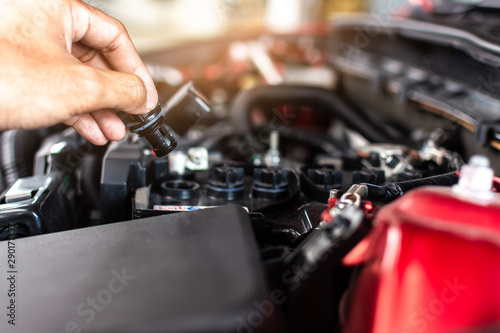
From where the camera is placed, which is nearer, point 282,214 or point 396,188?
point 396,188

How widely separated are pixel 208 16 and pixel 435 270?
6508mm

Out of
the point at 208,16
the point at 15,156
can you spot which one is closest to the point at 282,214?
the point at 15,156

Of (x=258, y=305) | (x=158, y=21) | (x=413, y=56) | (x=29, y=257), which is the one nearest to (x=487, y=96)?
(x=413, y=56)

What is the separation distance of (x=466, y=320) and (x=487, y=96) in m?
0.83

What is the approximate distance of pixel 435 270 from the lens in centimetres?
40

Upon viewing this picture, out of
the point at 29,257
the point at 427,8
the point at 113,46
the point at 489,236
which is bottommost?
the point at 29,257

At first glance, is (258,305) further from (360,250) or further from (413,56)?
(413,56)

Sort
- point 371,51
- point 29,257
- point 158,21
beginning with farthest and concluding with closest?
point 158,21
point 371,51
point 29,257

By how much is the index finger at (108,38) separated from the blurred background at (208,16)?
2.19 metres

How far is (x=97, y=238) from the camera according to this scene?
0.59 m

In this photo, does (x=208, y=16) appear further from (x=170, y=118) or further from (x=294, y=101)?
(x=170, y=118)

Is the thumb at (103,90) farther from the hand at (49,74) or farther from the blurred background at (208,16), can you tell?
the blurred background at (208,16)

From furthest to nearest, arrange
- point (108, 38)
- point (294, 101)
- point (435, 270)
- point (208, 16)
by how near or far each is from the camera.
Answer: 1. point (208, 16)
2. point (294, 101)
3. point (108, 38)
4. point (435, 270)

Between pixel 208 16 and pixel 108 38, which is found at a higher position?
pixel 208 16
